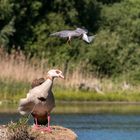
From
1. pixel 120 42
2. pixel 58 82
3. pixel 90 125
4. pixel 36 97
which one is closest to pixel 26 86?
pixel 58 82

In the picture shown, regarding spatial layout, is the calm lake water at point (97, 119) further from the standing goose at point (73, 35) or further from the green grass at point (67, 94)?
the standing goose at point (73, 35)

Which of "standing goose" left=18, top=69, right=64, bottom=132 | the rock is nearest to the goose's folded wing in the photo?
"standing goose" left=18, top=69, right=64, bottom=132

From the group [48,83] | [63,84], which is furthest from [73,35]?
[63,84]

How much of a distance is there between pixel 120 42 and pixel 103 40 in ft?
4.18

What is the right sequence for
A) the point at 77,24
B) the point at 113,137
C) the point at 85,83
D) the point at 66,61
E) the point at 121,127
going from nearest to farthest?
the point at 113,137 < the point at 121,127 < the point at 85,83 < the point at 66,61 < the point at 77,24

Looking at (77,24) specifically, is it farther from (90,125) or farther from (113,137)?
(113,137)

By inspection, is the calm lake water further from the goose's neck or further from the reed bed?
the goose's neck

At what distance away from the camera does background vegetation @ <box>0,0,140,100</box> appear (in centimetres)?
4162

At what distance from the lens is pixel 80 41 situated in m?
46.7

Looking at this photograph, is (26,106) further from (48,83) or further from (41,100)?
(48,83)

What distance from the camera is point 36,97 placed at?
1290 centimetres

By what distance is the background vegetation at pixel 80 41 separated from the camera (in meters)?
41.6

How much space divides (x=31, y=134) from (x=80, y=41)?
34.0 meters

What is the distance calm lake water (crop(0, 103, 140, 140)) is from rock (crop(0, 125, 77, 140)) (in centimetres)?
706
